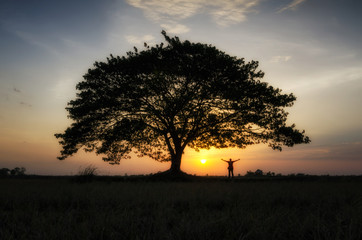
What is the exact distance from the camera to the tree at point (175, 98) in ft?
70.0

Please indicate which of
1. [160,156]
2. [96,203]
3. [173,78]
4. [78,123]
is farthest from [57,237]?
[160,156]

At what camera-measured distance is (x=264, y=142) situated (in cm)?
2300

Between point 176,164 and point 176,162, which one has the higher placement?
point 176,162

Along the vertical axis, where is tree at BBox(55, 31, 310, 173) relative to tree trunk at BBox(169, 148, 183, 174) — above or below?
above

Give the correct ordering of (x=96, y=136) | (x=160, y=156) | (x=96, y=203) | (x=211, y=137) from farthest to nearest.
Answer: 1. (x=160, y=156)
2. (x=211, y=137)
3. (x=96, y=136)
4. (x=96, y=203)

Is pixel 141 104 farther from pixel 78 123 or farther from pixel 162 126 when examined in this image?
pixel 78 123

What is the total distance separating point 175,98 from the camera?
70.6 ft

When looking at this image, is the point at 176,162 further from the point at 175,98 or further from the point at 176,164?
the point at 175,98

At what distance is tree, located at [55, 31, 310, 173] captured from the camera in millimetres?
21328

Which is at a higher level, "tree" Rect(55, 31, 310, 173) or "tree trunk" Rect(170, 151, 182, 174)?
"tree" Rect(55, 31, 310, 173)

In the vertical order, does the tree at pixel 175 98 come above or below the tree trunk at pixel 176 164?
above

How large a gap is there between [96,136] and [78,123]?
1792mm

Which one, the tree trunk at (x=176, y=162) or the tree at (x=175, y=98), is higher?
the tree at (x=175, y=98)

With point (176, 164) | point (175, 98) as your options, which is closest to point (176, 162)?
point (176, 164)
